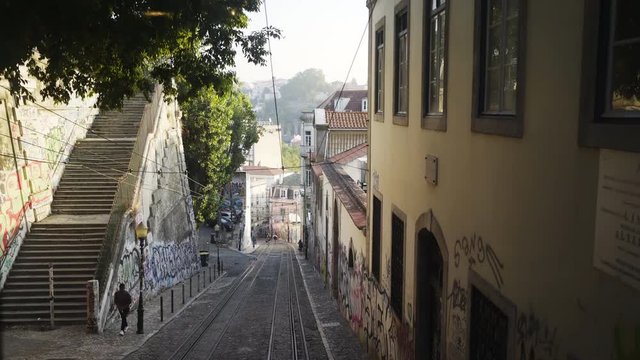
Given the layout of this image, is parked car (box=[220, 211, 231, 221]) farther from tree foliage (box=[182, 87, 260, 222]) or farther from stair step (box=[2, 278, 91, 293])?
stair step (box=[2, 278, 91, 293])

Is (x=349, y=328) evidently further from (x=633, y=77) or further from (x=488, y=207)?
(x=633, y=77)

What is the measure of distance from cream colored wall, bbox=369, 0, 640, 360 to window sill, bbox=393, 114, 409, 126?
2177 mm

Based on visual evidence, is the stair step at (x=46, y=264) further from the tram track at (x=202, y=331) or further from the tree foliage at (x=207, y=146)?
the tree foliage at (x=207, y=146)

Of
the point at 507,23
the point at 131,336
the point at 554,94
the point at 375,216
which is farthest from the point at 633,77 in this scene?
the point at 131,336

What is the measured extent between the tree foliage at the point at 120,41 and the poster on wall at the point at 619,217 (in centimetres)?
558

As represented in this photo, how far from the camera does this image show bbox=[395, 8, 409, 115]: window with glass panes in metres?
9.41

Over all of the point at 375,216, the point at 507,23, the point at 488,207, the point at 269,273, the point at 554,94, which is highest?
the point at 507,23

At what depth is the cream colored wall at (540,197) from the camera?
3373 millimetres

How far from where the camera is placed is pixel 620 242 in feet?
10.0

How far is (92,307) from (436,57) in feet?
34.6

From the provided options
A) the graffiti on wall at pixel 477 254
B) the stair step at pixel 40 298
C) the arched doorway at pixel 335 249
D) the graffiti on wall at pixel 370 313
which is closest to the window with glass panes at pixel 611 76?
the graffiti on wall at pixel 477 254

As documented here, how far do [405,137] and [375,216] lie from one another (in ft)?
12.3

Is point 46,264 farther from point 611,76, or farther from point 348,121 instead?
point 348,121

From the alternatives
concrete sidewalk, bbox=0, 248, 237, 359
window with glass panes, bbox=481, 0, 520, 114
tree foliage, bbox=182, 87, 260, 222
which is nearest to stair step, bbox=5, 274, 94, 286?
concrete sidewalk, bbox=0, 248, 237, 359
